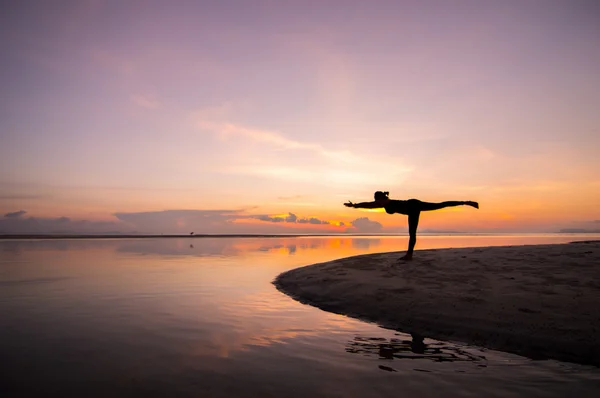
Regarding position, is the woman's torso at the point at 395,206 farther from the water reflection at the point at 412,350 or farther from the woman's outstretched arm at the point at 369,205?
the water reflection at the point at 412,350

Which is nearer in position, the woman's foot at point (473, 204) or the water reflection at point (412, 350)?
the water reflection at point (412, 350)

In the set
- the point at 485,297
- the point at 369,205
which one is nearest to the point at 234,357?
the point at 485,297

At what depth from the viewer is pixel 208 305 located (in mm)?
11953

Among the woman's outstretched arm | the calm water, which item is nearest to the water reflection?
the calm water

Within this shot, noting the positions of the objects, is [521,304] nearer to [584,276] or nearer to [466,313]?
[466,313]

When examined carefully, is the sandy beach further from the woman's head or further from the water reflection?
the woman's head

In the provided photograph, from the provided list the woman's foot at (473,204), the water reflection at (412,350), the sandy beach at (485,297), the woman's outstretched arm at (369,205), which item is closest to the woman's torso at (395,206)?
the woman's outstretched arm at (369,205)

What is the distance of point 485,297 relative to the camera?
1038 centimetres

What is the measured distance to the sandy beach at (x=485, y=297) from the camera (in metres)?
7.88

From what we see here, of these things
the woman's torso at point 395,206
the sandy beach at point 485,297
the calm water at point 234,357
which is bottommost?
the calm water at point 234,357

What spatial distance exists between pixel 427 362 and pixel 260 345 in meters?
3.51

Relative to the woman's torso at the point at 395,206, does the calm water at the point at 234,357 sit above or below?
below

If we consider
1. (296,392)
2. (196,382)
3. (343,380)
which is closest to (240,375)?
(196,382)

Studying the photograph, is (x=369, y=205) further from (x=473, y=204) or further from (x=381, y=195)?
(x=473, y=204)
